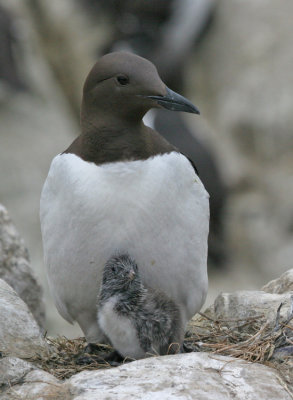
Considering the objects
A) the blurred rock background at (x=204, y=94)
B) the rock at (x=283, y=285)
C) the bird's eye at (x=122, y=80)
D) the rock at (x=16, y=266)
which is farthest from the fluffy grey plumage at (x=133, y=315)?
the blurred rock background at (x=204, y=94)

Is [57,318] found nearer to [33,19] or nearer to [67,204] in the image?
[67,204]

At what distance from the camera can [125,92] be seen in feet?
20.2

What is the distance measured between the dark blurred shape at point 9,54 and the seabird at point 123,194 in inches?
436

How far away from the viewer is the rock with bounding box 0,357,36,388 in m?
5.50

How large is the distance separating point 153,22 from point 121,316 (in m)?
13.3

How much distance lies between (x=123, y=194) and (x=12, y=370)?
139 centimetres

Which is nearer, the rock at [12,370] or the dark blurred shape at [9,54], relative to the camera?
the rock at [12,370]

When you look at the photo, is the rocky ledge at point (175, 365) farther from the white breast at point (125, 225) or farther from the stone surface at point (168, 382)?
the white breast at point (125, 225)

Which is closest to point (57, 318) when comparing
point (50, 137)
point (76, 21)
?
point (50, 137)

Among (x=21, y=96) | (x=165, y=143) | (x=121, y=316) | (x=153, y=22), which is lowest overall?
(x=121, y=316)

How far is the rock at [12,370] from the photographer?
18.0 feet

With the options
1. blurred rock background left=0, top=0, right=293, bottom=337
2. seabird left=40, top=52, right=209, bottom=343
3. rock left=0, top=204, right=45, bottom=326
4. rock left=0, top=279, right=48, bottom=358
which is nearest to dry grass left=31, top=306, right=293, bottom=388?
rock left=0, top=279, right=48, bottom=358

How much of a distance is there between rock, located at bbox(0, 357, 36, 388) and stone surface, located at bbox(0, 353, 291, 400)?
0.14ft

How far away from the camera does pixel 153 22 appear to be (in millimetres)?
18688
